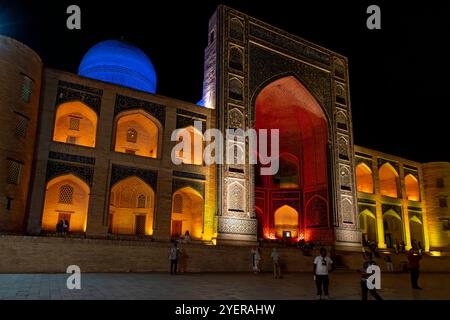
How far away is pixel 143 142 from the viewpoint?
19938 millimetres

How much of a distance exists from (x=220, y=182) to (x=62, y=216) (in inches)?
284

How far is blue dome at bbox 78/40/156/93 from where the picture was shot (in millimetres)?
21250

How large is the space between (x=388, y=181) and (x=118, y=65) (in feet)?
66.4

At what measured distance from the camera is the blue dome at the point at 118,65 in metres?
21.2

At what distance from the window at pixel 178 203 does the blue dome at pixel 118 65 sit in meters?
Answer: 6.76

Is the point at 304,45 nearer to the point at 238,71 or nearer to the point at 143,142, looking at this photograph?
the point at 238,71

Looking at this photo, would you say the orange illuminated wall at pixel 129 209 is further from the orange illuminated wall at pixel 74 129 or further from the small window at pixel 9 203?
the small window at pixel 9 203

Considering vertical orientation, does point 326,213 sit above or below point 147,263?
above

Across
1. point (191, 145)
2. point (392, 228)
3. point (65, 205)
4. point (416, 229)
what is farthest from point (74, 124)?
point (416, 229)

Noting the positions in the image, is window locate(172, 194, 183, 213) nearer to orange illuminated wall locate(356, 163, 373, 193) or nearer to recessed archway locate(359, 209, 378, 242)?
recessed archway locate(359, 209, 378, 242)

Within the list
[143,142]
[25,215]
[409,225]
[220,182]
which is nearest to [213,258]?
[220,182]
